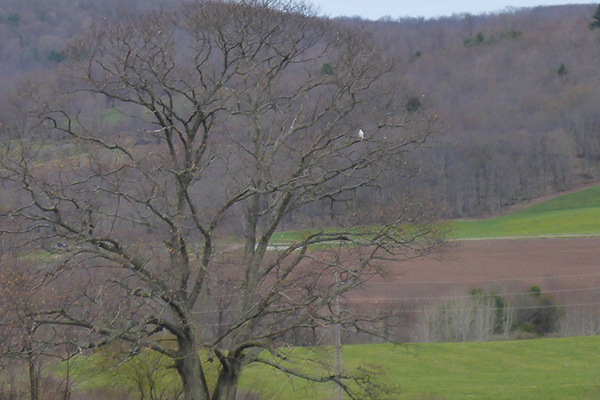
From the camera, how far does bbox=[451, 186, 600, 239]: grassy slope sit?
5591 centimetres

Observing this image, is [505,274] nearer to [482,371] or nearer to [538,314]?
[538,314]

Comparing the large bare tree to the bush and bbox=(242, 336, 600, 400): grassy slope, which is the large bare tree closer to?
bbox=(242, 336, 600, 400): grassy slope

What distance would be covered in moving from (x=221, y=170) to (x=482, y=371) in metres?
15.3

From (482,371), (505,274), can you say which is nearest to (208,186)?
(482,371)

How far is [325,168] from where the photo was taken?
15594mm

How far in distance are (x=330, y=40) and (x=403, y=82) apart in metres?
2.13

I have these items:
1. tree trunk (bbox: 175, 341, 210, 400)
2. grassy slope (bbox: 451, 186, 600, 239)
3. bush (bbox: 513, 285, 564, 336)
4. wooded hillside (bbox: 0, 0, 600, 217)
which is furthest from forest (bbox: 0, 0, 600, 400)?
grassy slope (bbox: 451, 186, 600, 239)

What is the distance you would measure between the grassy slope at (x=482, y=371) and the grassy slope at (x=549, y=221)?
61.1 feet

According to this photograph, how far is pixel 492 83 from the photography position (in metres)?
114

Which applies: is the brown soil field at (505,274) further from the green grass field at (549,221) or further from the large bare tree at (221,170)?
Result: the large bare tree at (221,170)

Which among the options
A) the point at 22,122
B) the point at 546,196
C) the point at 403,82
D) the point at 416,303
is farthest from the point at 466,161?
the point at 22,122

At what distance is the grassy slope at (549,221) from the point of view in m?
55.9

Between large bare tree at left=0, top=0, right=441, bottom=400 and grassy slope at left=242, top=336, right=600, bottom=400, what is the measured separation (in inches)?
300

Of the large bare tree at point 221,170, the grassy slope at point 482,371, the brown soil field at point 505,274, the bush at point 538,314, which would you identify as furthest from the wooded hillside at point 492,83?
the large bare tree at point 221,170
